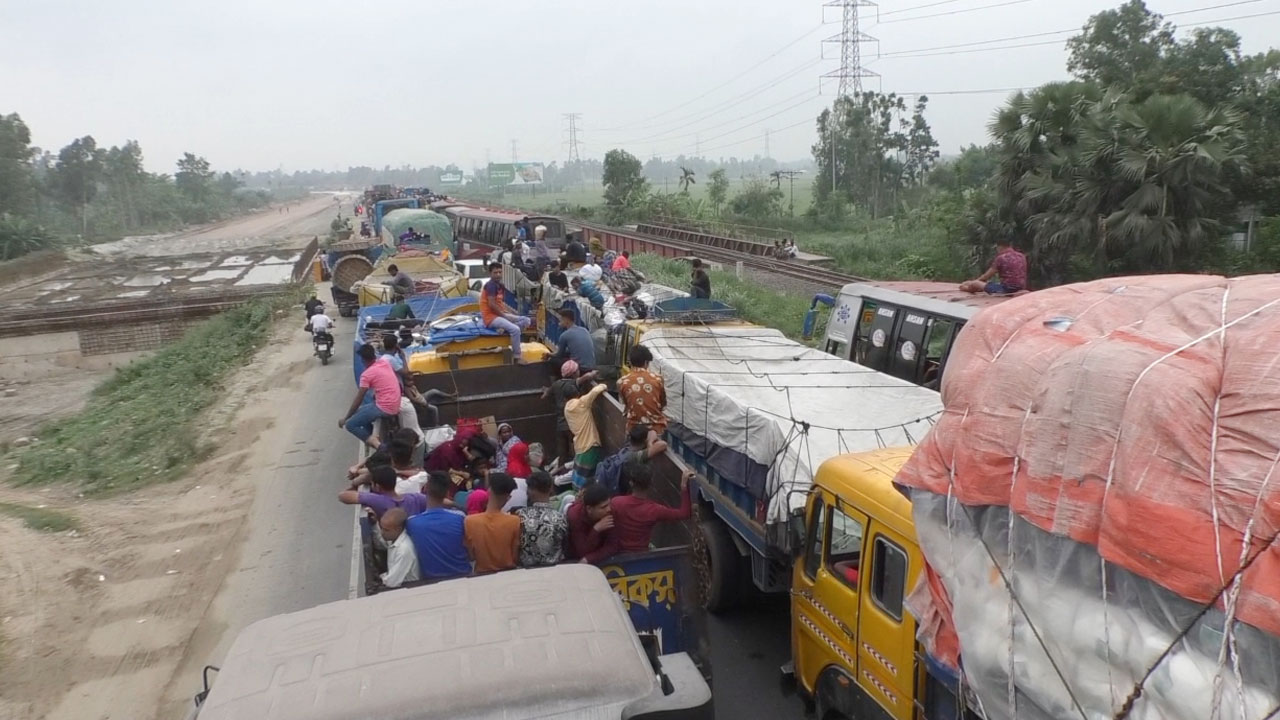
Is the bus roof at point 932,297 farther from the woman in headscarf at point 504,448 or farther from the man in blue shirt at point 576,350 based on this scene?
the woman in headscarf at point 504,448

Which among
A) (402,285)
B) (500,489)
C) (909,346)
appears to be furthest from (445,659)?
(402,285)

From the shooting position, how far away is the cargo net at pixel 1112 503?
2518 millimetres

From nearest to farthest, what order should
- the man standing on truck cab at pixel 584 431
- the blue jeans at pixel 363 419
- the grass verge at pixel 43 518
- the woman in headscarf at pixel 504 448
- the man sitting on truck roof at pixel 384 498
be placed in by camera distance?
the man sitting on truck roof at pixel 384 498
the woman in headscarf at pixel 504 448
the man standing on truck cab at pixel 584 431
the blue jeans at pixel 363 419
the grass verge at pixel 43 518

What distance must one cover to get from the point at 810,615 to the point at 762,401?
204cm

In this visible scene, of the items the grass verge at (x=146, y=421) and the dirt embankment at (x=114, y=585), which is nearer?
the dirt embankment at (x=114, y=585)

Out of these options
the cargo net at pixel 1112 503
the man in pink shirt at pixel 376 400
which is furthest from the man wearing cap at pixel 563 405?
the cargo net at pixel 1112 503

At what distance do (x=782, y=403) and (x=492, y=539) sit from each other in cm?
293

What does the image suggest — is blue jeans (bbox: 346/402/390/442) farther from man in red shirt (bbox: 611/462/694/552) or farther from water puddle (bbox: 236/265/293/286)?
water puddle (bbox: 236/265/293/286)

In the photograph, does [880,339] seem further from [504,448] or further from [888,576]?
[888,576]

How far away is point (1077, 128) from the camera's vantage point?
15.4 meters

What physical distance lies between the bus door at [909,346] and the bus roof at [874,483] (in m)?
4.85

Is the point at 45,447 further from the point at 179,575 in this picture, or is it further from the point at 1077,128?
the point at 1077,128

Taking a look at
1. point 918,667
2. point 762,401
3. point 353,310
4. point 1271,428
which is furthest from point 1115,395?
point 353,310

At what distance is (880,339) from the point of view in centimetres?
1059
